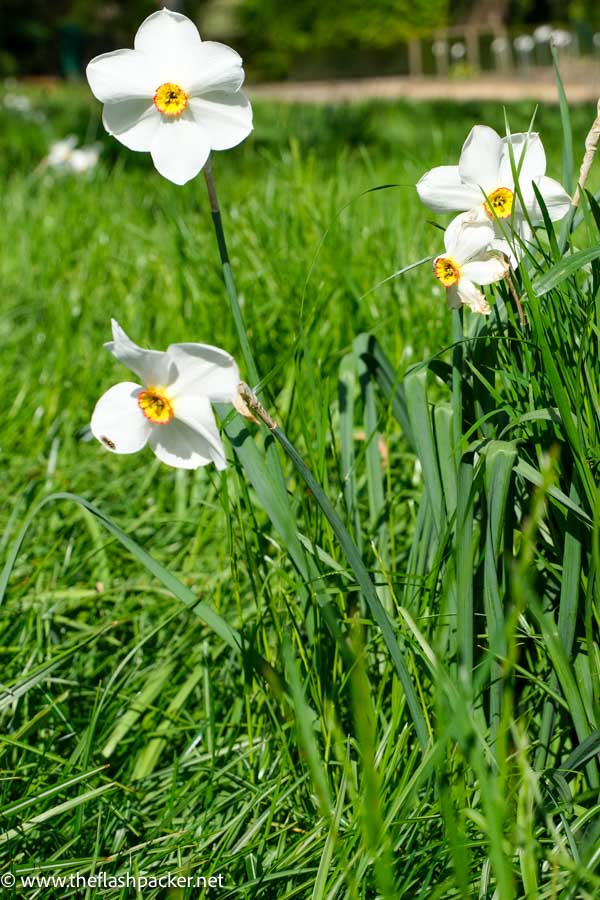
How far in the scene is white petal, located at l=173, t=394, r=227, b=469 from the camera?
25.3 inches

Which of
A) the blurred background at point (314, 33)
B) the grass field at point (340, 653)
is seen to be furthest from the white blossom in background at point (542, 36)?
the grass field at point (340, 653)

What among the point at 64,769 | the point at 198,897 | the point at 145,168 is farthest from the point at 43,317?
the point at 145,168

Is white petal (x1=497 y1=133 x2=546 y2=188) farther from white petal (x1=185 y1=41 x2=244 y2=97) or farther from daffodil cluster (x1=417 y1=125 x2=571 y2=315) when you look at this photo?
white petal (x1=185 y1=41 x2=244 y2=97)

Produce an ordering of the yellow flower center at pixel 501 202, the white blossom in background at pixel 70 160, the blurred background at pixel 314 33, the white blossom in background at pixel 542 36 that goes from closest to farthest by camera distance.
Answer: the yellow flower center at pixel 501 202
the white blossom in background at pixel 70 160
the white blossom in background at pixel 542 36
the blurred background at pixel 314 33

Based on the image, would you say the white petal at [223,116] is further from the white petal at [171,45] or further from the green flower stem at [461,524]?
the green flower stem at [461,524]

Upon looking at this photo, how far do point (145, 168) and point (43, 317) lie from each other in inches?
107

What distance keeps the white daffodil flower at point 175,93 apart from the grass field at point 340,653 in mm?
125

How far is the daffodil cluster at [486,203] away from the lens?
685 millimetres

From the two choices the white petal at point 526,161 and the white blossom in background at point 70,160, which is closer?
the white petal at point 526,161

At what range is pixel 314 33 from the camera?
70.6 ft

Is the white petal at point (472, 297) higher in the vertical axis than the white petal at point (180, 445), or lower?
higher

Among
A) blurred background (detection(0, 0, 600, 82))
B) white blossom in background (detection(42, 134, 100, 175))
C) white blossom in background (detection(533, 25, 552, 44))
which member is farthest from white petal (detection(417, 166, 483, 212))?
blurred background (detection(0, 0, 600, 82))

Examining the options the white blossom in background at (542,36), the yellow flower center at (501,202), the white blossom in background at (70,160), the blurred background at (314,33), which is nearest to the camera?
the yellow flower center at (501,202)

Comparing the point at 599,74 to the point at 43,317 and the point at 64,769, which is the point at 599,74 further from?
the point at 64,769
